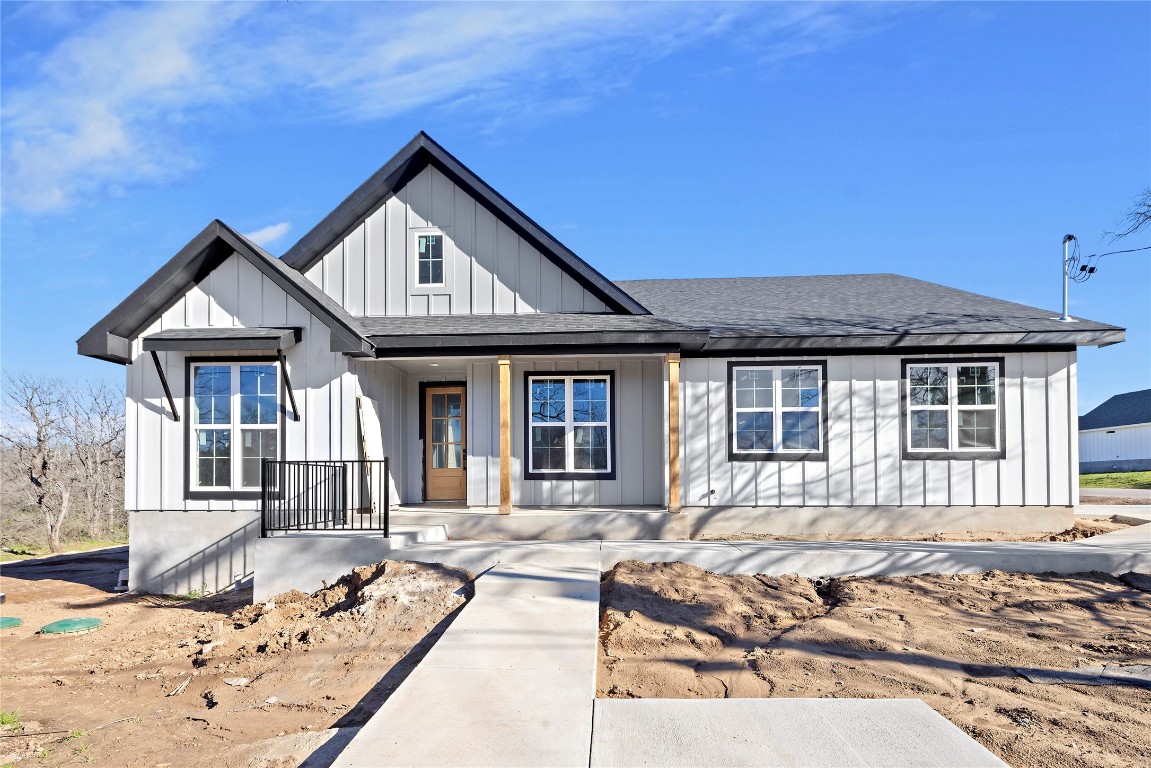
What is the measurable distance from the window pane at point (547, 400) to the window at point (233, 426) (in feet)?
12.6

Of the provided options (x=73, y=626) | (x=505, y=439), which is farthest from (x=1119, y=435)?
(x=73, y=626)

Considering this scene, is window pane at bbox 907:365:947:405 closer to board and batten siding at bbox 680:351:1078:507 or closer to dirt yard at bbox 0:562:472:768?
board and batten siding at bbox 680:351:1078:507

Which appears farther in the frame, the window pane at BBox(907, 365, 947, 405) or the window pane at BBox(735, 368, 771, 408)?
the window pane at BBox(735, 368, 771, 408)

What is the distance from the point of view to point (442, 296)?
11.9 meters

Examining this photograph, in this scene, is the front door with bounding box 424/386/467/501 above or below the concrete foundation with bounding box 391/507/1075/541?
above

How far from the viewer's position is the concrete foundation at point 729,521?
34.7 feet

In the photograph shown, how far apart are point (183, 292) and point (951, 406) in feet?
37.6

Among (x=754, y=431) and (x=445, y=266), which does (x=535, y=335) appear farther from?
(x=754, y=431)

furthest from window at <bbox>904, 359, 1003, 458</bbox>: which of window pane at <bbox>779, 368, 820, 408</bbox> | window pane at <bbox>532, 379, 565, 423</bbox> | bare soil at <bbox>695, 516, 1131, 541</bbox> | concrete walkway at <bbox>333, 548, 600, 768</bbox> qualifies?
concrete walkway at <bbox>333, 548, 600, 768</bbox>

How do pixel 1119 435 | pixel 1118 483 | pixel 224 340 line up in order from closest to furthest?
1. pixel 224 340
2. pixel 1118 483
3. pixel 1119 435

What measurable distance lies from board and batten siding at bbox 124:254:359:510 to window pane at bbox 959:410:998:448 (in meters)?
8.99

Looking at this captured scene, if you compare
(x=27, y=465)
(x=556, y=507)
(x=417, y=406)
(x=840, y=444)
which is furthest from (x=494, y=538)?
(x=27, y=465)

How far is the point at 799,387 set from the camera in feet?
37.2

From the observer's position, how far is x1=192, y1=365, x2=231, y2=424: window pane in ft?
35.0
